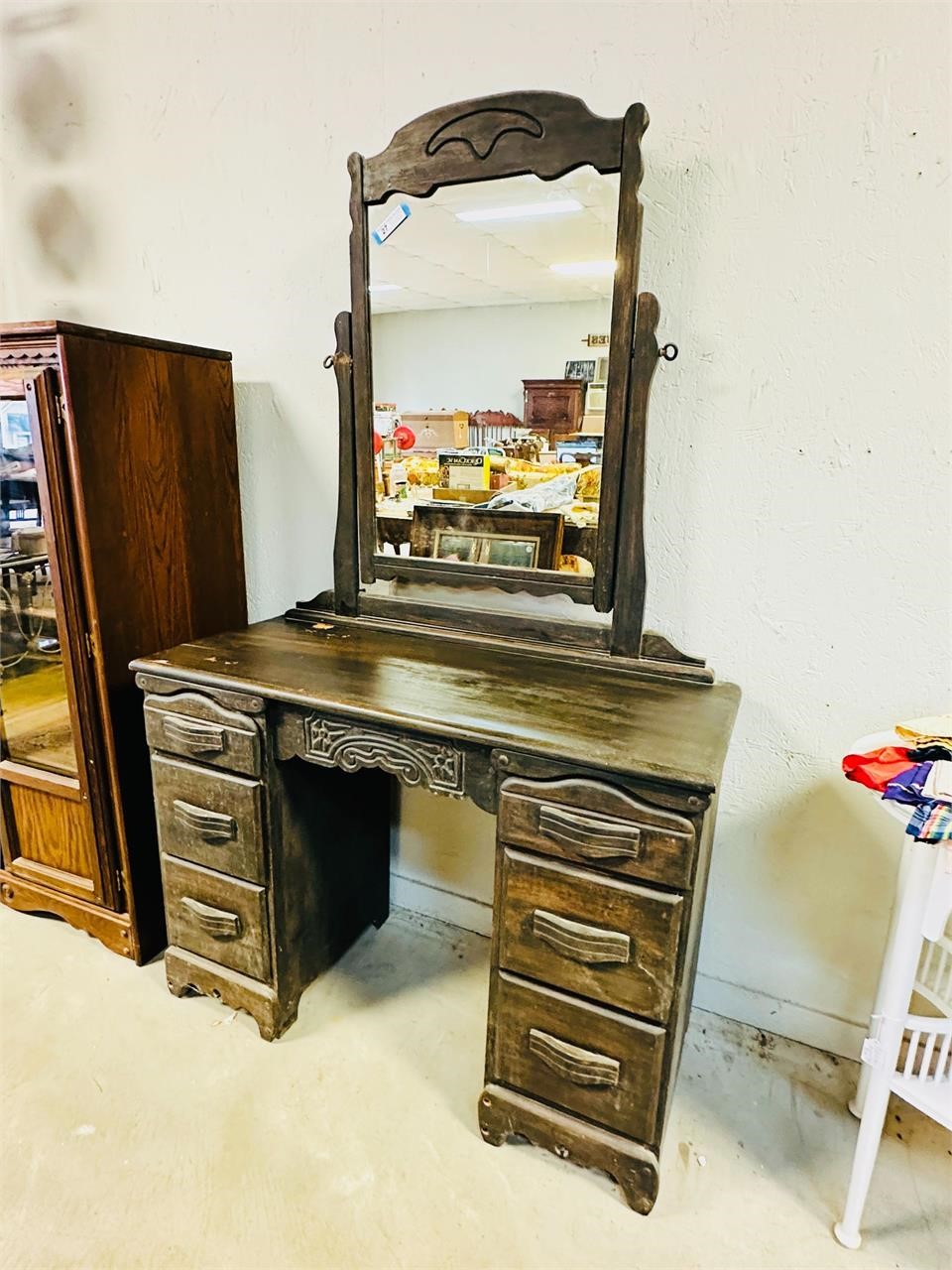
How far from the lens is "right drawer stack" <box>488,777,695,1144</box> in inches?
42.5

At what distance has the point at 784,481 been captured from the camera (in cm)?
137

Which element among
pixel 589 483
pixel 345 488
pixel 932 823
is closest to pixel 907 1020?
pixel 932 823

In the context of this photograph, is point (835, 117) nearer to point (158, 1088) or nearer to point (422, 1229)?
point (422, 1229)

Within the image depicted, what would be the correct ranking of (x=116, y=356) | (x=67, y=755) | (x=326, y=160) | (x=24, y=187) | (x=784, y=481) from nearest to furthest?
(x=784, y=481) → (x=116, y=356) → (x=326, y=160) → (x=67, y=755) → (x=24, y=187)

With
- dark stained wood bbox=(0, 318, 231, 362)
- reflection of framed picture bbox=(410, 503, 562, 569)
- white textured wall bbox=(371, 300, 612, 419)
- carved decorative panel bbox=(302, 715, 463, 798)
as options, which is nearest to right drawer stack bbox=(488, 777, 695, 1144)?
carved decorative panel bbox=(302, 715, 463, 798)

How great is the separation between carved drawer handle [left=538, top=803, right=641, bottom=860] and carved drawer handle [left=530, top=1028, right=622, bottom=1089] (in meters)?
0.37

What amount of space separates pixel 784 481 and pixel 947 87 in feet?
2.17

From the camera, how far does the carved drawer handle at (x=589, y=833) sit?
108cm

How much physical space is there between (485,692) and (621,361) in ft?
2.28

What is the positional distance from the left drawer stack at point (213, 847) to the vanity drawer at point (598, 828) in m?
0.56

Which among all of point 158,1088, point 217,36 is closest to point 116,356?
point 217,36

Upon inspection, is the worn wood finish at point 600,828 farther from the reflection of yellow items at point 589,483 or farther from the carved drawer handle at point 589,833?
the reflection of yellow items at point 589,483

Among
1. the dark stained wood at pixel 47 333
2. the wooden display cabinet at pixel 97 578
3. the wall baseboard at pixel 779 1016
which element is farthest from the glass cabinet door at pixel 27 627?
the wall baseboard at pixel 779 1016

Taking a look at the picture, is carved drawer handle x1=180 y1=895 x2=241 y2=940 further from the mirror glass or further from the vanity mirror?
the mirror glass
